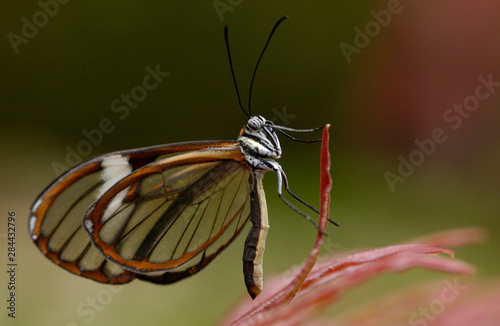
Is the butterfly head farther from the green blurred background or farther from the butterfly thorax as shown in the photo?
the green blurred background

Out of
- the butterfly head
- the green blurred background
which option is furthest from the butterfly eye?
the green blurred background

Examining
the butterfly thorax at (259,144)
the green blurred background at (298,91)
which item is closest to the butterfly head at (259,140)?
the butterfly thorax at (259,144)

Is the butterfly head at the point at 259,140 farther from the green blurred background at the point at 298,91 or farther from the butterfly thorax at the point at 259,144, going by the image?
the green blurred background at the point at 298,91

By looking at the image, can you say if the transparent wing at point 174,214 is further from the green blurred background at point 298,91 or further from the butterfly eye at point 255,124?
the green blurred background at point 298,91

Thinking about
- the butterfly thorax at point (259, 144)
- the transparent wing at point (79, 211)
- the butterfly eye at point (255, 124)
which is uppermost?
the transparent wing at point (79, 211)

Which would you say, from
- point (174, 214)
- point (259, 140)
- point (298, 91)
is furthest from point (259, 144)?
point (298, 91)

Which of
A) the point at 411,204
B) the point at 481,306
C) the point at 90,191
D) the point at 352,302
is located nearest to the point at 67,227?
the point at 90,191

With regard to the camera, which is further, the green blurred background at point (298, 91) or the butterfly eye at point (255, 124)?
the green blurred background at point (298, 91)

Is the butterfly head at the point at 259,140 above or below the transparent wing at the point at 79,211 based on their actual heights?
below
